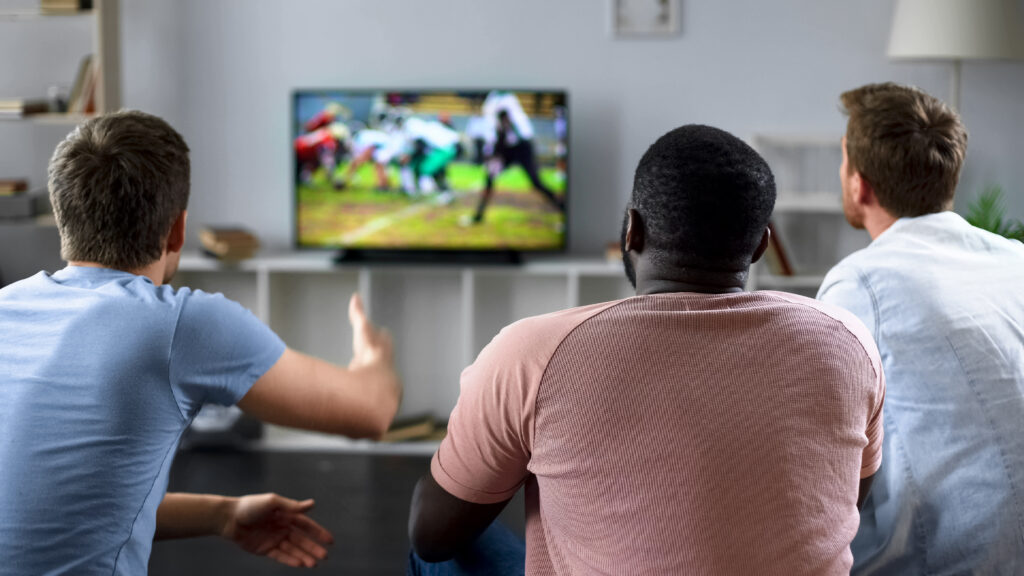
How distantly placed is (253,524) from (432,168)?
2.62m

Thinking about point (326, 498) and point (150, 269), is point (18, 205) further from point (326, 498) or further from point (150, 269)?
point (150, 269)

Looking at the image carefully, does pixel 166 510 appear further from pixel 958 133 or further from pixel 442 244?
pixel 442 244

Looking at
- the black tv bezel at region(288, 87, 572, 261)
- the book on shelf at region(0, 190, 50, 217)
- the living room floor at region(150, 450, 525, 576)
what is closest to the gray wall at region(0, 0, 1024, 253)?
the black tv bezel at region(288, 87, 572, 261)

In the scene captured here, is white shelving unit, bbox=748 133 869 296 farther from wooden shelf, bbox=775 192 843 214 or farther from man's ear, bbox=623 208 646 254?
man's ear, bbox=623 208 646 254

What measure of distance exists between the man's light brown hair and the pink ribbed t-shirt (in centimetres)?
68

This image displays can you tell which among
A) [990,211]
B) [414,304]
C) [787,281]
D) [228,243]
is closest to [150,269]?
[228,243]

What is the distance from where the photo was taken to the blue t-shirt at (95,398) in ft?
3.73


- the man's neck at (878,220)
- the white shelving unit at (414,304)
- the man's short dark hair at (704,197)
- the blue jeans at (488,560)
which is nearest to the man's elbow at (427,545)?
the blue jeans at (488,560)

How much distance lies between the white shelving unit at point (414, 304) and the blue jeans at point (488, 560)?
2.60 metres

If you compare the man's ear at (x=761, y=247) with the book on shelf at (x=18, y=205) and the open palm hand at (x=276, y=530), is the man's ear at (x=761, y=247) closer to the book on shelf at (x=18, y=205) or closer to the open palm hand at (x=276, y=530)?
the open palm hand at (x=276, y=530)

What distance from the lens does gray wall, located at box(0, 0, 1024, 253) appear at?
4027 millimetres

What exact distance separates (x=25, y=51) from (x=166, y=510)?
346 cm

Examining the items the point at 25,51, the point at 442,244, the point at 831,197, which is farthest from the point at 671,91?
the point at 25,51

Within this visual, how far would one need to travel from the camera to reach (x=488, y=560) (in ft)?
4.51
